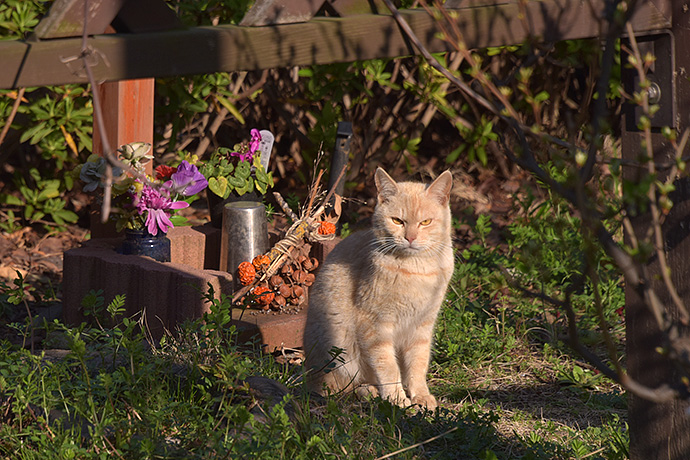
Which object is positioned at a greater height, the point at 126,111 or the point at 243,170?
the point at 126,111

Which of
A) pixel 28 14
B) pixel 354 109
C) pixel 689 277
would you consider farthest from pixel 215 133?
pixel 689 277

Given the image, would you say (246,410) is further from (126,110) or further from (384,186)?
(126,110)

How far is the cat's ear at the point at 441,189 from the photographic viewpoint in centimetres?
385

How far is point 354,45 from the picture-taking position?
2.34m

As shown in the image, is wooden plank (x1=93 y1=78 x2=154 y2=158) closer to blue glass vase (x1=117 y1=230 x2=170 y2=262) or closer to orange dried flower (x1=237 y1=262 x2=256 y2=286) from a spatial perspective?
blue glass vase (x1=117 y1=230 x2=170 y2=262)

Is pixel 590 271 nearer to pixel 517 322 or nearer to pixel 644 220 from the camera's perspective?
pixel 644 220

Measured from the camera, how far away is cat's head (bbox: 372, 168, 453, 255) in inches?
148

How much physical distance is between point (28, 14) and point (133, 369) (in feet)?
10.3

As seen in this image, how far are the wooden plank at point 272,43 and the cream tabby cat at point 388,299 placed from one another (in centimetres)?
141

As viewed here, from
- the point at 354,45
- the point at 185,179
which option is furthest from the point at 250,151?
the point at 354,45

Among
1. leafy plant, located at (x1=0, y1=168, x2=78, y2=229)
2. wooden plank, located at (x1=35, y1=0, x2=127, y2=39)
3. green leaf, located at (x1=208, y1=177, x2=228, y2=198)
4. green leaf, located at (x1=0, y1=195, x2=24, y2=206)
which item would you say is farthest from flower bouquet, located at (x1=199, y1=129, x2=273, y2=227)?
wooden plank, located at (x1=35, y1=0, x2=127, y2=39)

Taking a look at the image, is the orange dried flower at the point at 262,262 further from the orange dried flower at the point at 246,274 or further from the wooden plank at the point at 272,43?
the wooden plank at the point at 272,43

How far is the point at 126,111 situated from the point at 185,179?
1.68 feet

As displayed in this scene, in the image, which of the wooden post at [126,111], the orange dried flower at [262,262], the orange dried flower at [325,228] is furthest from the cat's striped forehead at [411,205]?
the wooden post at [126,111]
